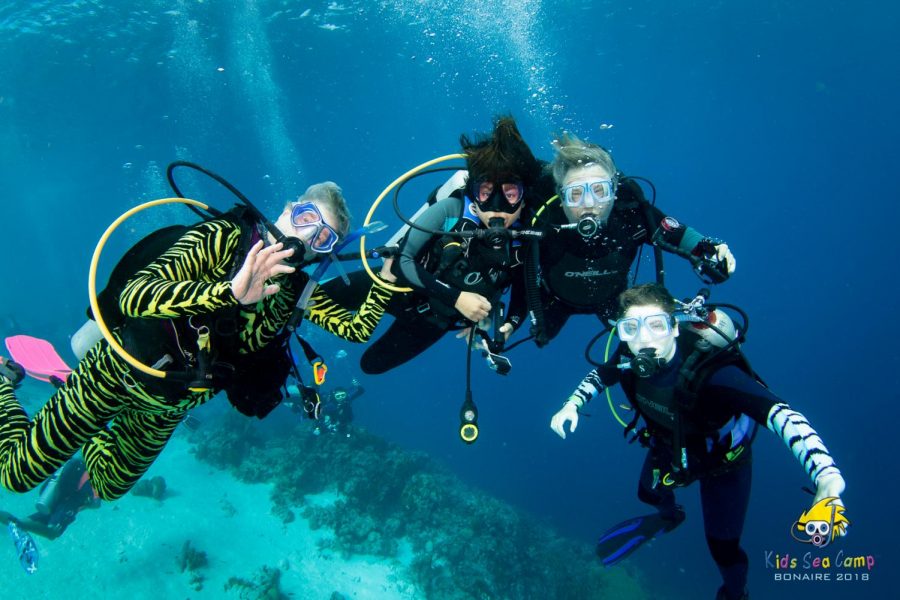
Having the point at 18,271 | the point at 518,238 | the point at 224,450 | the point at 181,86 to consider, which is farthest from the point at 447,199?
the point at 18,271

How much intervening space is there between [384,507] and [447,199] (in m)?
11.2

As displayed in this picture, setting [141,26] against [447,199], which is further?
[141,26]

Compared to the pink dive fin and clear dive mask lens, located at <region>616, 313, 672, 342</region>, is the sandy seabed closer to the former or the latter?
the pink dive fin

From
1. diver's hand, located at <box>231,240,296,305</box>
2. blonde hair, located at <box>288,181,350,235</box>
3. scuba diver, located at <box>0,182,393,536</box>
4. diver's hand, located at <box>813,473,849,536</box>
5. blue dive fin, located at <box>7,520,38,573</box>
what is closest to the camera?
diver's hand, located at <box>231,240,296,305</box>

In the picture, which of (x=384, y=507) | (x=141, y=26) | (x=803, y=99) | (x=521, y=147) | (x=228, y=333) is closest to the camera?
(x=228, y=333)

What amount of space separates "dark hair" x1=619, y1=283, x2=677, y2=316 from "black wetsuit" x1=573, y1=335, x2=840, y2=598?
0.46 m

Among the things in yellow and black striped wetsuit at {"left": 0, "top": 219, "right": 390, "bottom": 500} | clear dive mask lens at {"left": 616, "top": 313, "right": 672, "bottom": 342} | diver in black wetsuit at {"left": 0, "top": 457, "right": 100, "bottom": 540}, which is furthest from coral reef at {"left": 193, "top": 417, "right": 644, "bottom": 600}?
clear dive mask lens at {"left": 616, "top": 313, "right": 672, "bottom": 342}

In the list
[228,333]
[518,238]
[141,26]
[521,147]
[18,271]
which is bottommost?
[228,333]

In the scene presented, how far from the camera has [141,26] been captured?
72.0ft

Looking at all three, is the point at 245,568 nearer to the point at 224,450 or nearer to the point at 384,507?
the point at 384,507

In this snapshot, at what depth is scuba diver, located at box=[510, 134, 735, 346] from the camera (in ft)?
14.1

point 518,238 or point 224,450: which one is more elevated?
point 518,238

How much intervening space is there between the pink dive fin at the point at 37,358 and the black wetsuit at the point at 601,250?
503 cm

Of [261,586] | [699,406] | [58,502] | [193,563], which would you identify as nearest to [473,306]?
[699,406]
